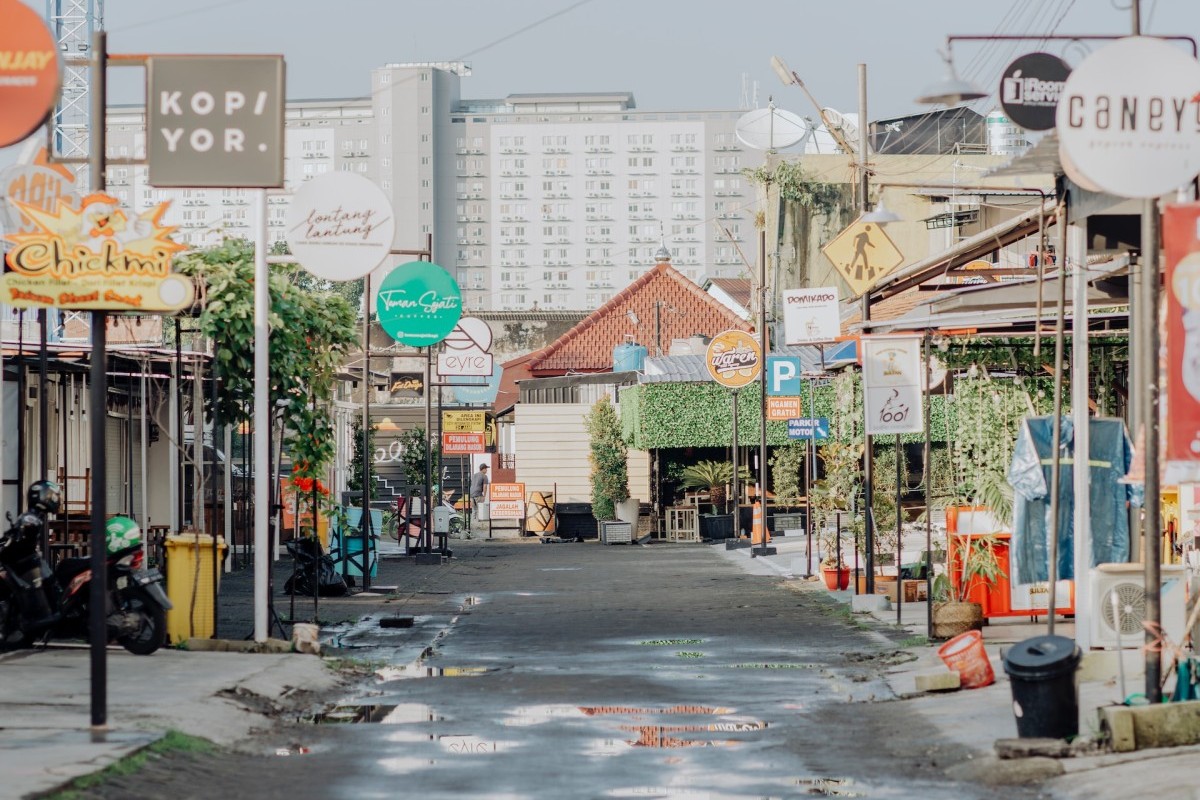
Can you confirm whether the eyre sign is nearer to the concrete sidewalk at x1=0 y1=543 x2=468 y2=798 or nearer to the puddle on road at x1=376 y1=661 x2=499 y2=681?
the concrete sidewalk at x1=0 y1=543 x2=468 y2=798

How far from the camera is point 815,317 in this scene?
22156mm

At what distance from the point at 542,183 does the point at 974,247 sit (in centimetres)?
14968

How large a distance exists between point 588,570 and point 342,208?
15230 millimetres

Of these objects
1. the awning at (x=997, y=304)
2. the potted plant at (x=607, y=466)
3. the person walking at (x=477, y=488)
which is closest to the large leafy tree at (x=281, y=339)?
the awning at (x=997, y=304)

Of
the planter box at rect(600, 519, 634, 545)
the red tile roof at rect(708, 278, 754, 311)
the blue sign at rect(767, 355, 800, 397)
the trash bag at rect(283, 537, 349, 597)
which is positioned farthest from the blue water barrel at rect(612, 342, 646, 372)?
the trash bag at rect(283, 537, 349, 597)

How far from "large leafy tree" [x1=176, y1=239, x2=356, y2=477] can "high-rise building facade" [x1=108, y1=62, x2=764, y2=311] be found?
127 metres

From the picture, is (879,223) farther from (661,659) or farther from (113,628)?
(113,628)

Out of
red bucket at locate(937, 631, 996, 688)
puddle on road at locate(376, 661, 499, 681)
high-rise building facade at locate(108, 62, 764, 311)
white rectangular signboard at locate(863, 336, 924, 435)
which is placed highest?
high-rise building facade at locate(108, 62, 764, 311)

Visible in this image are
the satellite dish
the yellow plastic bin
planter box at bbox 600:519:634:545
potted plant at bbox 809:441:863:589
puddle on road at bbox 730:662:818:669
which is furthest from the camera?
planter box at bbox 600:519:634:545

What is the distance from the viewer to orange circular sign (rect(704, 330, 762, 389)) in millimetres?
36688

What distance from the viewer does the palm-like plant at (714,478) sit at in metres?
45.7

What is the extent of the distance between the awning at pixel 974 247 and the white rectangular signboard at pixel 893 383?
599 millimetres

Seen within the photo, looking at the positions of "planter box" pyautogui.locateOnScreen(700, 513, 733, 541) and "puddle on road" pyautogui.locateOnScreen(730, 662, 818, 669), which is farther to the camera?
"planter box" pyautogui.locateOnScreen(700, 513, 733, 541)

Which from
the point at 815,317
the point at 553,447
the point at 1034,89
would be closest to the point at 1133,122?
the point at 1034,89
